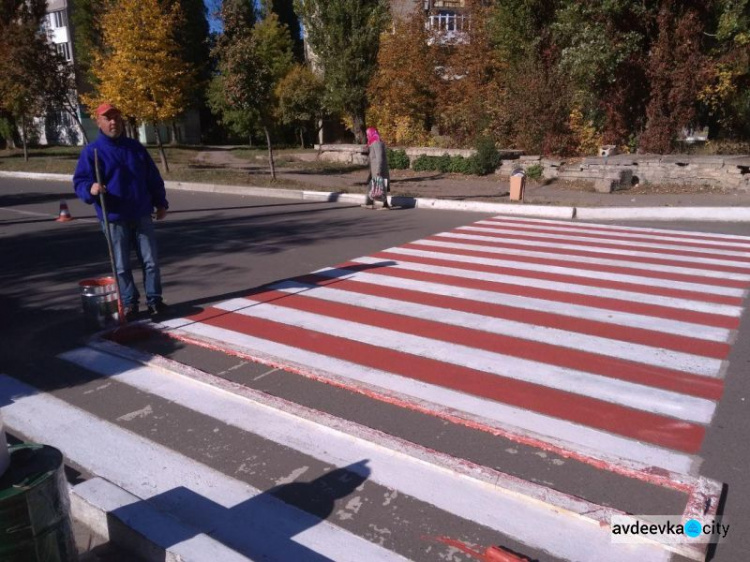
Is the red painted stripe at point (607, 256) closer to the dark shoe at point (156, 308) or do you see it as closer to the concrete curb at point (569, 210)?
the concrete curb at point (569, 210)

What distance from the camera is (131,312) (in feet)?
21.1

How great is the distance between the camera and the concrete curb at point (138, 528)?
111 inches

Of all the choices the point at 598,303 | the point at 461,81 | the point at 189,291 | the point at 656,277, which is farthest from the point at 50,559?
the point at 461,81

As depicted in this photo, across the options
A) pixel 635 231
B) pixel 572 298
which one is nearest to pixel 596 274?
pixel 572 298

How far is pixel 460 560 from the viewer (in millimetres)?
2855

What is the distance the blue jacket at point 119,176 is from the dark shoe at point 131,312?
968 mm

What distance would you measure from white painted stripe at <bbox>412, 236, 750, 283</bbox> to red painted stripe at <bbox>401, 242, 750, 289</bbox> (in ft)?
0.22

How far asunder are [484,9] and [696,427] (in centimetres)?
2658

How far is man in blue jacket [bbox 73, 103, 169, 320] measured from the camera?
5777 mm

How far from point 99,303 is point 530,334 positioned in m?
4.24

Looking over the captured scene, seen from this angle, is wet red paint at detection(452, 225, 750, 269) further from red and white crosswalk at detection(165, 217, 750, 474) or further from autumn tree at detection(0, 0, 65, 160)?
autumn tree at detection(0, 0, 65, 160)

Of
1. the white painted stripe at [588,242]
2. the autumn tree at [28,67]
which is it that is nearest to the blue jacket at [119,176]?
the white painted stripe at [588,242]

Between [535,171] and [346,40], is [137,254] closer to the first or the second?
[535,171]

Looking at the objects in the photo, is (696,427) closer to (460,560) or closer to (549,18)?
(460,560)
